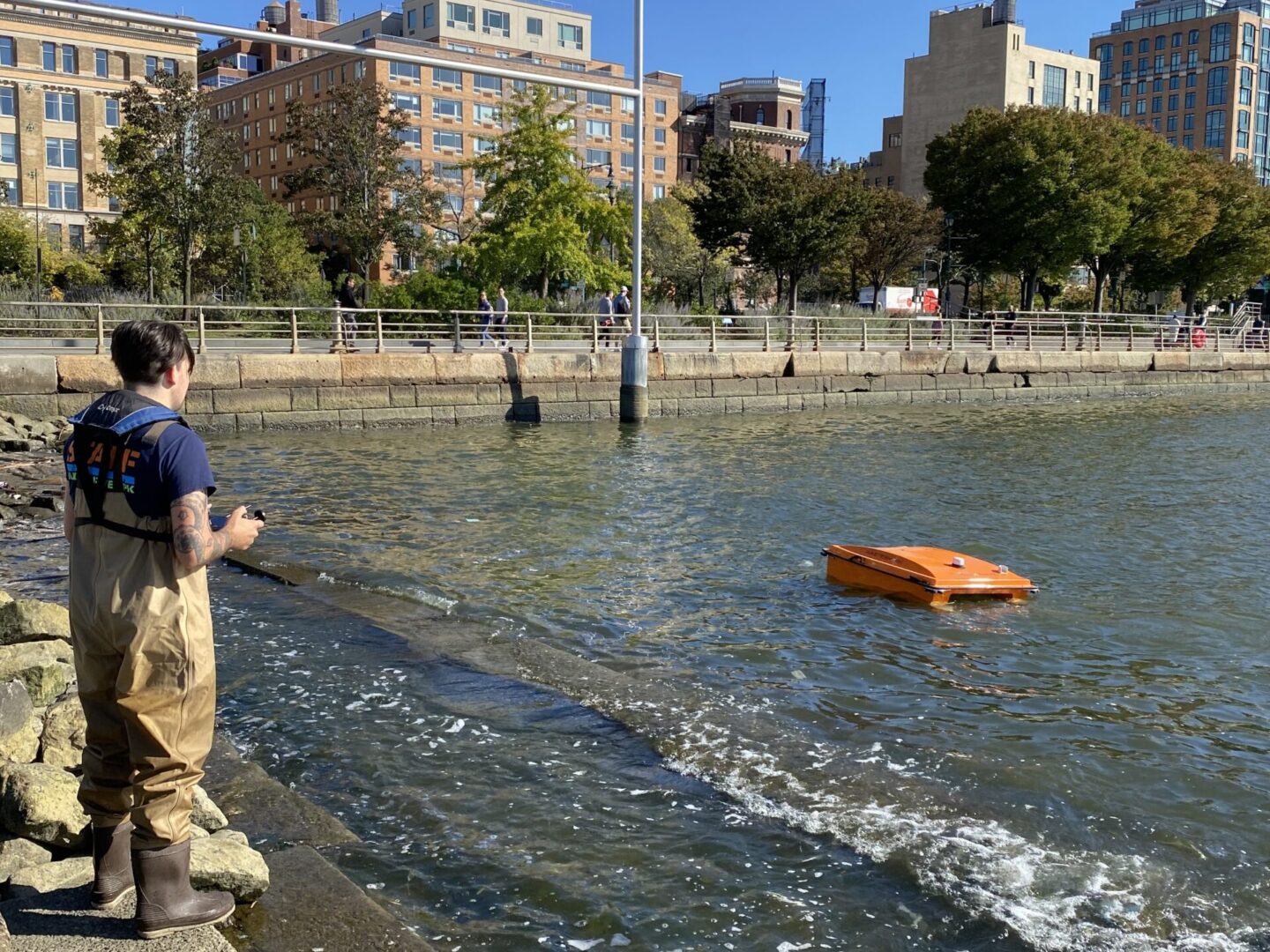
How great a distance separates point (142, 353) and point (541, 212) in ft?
157

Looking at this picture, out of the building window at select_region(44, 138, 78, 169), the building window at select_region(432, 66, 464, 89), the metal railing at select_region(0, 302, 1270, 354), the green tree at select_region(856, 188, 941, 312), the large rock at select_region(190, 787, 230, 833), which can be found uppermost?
the building window at select_region(432, 66, 464, 89)

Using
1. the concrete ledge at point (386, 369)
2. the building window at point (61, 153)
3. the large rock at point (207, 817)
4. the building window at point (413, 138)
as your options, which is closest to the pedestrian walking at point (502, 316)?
the concrete ledge at point (386, 369)

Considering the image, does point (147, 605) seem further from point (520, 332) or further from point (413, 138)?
point (413, 138)

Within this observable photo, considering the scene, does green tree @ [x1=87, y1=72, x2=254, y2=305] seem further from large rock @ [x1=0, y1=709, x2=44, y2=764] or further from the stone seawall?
large rock @ [x1=0, y1=709, x2=44, y2=764]

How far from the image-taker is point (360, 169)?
51.9 meters

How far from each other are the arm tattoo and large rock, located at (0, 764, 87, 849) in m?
1.38

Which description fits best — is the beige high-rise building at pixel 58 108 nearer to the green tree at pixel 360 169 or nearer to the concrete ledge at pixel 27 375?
the green tree at pixel 360 169

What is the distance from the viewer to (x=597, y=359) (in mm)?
28312

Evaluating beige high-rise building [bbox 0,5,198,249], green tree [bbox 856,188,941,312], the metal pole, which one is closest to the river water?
the metal pole

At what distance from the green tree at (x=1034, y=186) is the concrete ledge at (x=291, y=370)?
37816mm

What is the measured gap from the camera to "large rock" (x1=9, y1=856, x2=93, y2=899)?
3.64 m

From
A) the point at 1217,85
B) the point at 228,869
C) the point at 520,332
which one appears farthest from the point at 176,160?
the point at 1217,85

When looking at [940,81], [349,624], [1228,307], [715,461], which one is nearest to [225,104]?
[940,81]

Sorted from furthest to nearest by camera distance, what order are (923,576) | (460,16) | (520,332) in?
(460,16), (520,332), (923,576)
